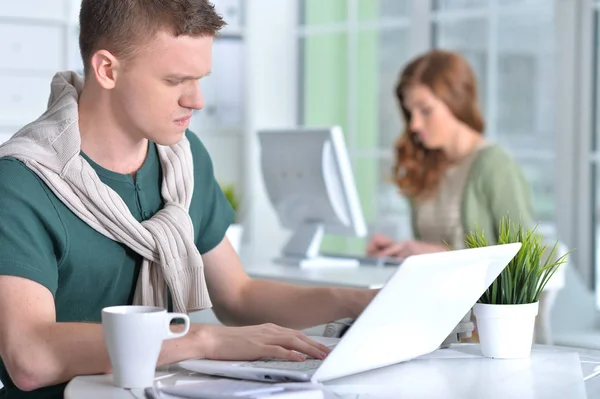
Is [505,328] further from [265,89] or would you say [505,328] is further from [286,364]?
[265,89]

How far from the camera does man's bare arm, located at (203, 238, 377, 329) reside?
1759mm

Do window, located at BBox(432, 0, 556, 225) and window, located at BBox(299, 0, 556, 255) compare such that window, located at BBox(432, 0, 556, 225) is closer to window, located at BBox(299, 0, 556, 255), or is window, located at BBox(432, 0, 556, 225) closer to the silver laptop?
window, located at BBox(299, 0, 556, 255)

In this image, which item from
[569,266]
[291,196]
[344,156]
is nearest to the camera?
[344,156]

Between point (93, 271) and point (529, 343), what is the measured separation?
28.7 inches

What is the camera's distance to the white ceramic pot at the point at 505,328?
58.1 inches

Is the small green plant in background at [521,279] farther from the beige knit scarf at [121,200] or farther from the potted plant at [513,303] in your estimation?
the beige knit scarf at [121,200]

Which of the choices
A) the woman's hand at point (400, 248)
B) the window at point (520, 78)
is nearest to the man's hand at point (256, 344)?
the woman's hand at point (400, 248)

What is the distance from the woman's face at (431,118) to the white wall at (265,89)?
1990mm

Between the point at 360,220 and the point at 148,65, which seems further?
the point at 360,220

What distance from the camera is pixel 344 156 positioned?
318 centimetres

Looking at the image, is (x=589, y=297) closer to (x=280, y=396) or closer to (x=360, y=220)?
(x=360, y=220)

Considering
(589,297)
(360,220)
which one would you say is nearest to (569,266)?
(589,297)

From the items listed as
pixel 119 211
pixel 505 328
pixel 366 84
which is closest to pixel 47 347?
pixel 119 211

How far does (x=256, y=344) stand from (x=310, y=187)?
74.1 inches
